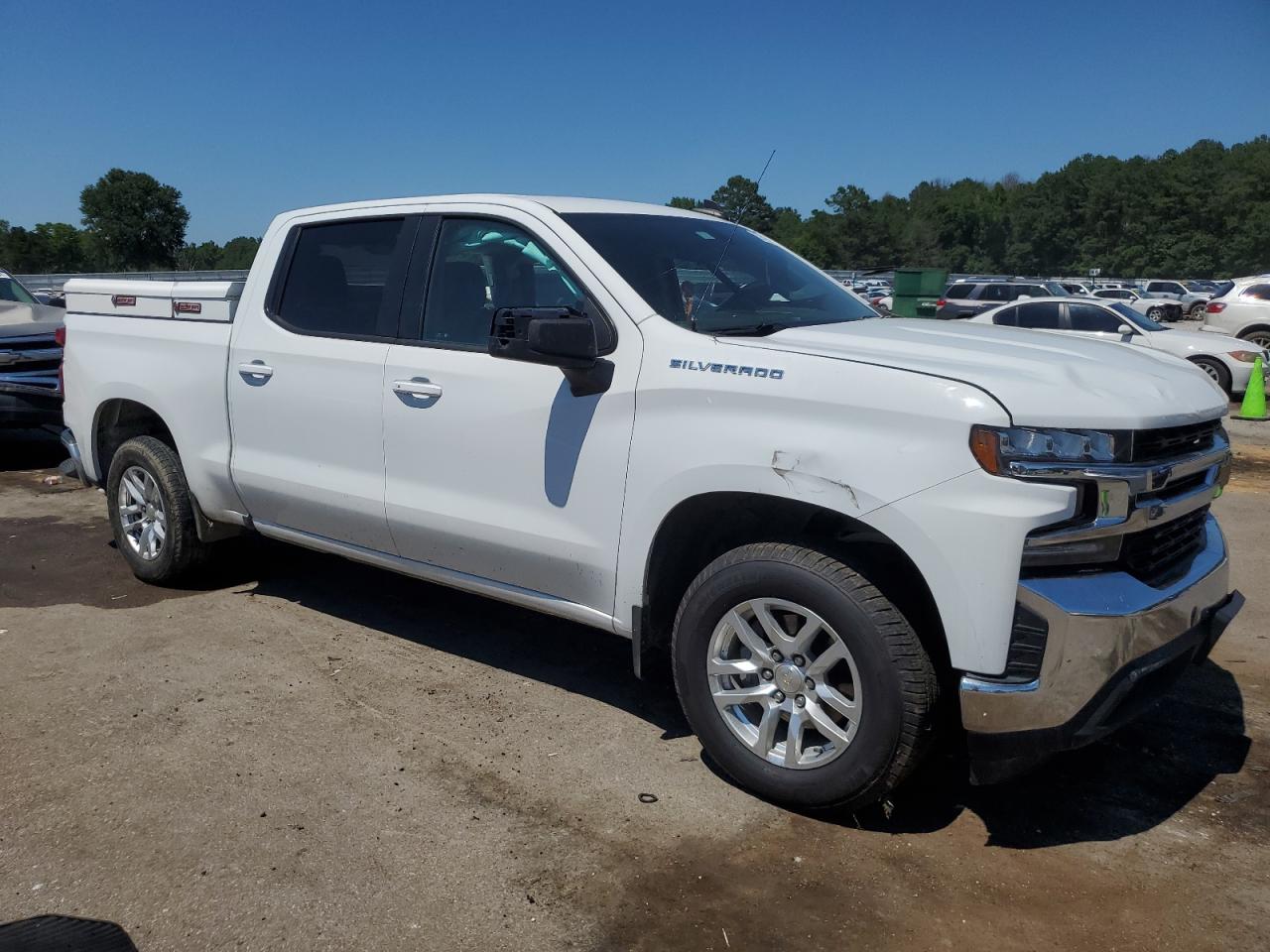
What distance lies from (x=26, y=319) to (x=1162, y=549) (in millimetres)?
10198

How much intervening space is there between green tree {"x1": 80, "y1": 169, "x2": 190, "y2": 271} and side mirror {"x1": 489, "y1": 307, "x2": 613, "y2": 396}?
187 ft

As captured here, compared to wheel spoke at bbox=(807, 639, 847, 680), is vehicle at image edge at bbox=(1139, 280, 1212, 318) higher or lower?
higher

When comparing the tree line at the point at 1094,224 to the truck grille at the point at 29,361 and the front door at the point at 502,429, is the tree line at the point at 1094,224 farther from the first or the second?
the front door at the point at 502,429

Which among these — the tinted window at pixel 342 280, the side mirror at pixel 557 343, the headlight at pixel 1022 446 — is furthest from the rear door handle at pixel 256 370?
the headlight at pixel 1022 446

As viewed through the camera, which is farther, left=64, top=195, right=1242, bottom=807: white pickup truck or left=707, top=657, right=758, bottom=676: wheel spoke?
left=707, top=657, right=758, bottom=676: wheel spoke

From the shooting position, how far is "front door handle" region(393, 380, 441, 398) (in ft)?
13.8

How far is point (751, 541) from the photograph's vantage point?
3.64 metres

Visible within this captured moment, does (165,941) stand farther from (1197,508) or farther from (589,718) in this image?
(1197,508)

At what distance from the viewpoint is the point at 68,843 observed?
10.8ft

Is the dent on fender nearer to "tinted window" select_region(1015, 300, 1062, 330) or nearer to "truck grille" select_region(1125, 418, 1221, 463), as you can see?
"truck grille" select_region(1125, 418, 1221, 463)

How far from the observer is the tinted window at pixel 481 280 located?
4184mm

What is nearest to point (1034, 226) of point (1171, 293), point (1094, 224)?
point (1094, 224)

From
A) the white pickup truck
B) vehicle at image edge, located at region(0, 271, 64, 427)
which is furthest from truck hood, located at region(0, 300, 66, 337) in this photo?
the white pickup truck

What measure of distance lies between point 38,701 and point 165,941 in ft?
6.50
